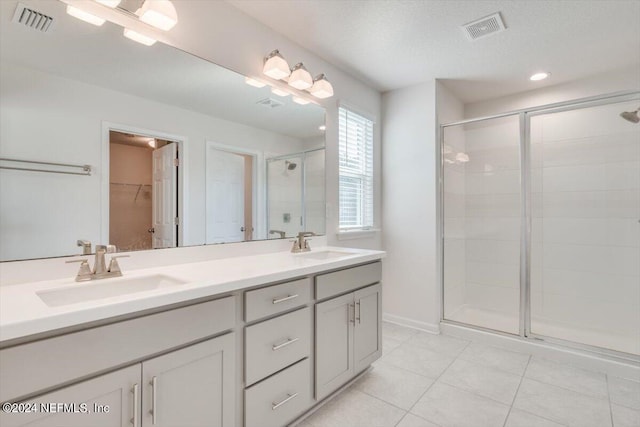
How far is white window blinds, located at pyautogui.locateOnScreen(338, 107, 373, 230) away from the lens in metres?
2.79

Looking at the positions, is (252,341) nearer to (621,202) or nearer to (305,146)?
(305,146)

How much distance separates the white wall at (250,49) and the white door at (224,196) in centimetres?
57

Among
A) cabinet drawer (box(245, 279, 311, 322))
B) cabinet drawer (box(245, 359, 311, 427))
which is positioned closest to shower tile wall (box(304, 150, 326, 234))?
cabinet drawer (box(245, 279, 311, 322))

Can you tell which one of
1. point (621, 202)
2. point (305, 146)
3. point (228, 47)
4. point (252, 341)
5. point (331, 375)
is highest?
point (228, 47)

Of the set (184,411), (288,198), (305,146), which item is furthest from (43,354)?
(305,146)

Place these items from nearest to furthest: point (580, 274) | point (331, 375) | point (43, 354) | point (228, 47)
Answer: point (43, 354) → point (331, 375) → point (228, 47) → point (580, 274)

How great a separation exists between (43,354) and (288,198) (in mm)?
1610

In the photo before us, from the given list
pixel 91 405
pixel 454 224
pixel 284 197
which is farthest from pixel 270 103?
pixel 454 224

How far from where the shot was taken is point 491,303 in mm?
3160

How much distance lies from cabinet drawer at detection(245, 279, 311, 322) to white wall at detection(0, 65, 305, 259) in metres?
0.75

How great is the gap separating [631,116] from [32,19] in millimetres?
3854

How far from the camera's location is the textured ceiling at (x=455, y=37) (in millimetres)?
1918

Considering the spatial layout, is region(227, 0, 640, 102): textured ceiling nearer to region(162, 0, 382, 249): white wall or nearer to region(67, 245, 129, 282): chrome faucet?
region(162, 0, 382, 249): white wall

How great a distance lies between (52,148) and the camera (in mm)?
1290
